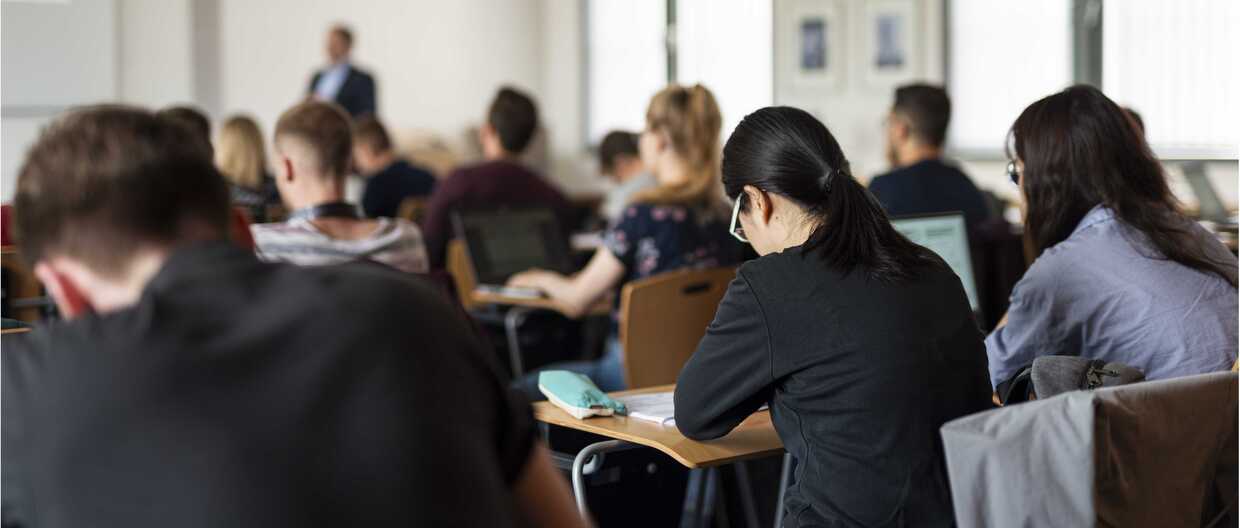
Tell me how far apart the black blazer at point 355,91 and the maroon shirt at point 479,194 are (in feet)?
12.7

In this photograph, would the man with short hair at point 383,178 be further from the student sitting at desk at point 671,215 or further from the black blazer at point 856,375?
the black blazer at point 856,375

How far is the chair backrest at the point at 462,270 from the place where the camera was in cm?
454

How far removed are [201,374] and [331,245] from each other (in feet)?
6.38

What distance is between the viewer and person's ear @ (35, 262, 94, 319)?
1.12 meters

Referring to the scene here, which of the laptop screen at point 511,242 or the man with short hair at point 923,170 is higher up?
the man with short hair at point 923,170

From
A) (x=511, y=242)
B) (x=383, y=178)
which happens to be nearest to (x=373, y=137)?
(x=383, y=178)

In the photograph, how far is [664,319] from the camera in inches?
122

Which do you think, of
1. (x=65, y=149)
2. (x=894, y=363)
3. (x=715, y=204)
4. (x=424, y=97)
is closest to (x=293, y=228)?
(x=715, y=204)

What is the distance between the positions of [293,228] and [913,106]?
2096mm

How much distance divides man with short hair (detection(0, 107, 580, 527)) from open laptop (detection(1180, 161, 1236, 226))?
4.95m

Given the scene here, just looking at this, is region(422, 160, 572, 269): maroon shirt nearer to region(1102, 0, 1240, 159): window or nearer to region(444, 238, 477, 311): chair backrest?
region(444, 238, 477, 311): chair backrest

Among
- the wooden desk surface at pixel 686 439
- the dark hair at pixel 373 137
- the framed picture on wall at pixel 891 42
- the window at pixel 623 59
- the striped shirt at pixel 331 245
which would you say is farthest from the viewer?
the window at pixel 623 59

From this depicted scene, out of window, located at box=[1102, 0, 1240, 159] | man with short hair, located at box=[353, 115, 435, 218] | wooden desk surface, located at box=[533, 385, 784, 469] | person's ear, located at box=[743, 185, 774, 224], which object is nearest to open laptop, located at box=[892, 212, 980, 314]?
wooden desk surface, located at box=[533, 385, 784, 469]

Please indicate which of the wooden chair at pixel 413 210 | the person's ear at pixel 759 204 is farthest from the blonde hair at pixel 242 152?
the person's ear at pixel 759 204
